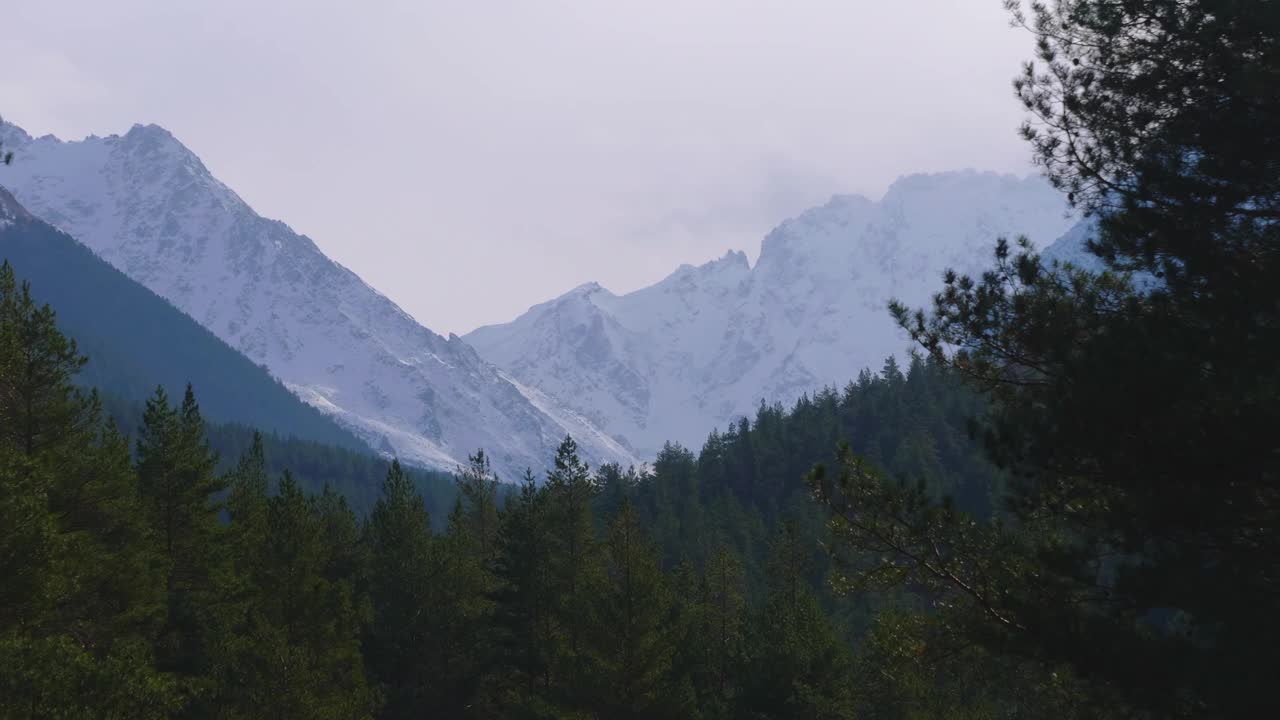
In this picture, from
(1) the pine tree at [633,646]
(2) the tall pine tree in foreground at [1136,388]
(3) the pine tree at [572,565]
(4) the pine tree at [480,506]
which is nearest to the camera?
(2) the tall pine tree in foreground at [1136,388]

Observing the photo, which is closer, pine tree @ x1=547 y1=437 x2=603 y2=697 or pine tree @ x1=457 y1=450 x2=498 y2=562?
pine tree @ x1=547 y1=437 x2=603 y2=697

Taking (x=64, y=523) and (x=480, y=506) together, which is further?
Result: (x=480, y=506)

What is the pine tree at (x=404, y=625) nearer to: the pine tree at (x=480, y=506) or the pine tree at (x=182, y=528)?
the pine tree at (x=182, y=528)

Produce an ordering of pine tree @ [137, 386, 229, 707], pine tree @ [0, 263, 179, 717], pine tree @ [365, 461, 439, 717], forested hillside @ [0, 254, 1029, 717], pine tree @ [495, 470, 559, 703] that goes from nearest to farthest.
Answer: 1. pine tree @ [0, 263, 179, 717]
2. forested hillside @ [0, 254, 1029, 717]
3. pine tree @ [137, 386, 229, 707]
4. pine tree @ [495, 470, 559, 703]
5. pine tree @ [365, 461, 439, 717]

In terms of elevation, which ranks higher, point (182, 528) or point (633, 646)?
point (182, 528)

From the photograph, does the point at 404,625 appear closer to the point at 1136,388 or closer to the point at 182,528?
the point at 182,528

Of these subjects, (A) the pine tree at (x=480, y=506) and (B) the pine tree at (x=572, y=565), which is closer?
(B) the pine tree at (x=572, y=565)

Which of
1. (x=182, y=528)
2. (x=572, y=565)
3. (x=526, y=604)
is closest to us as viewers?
(x=182, y=528)

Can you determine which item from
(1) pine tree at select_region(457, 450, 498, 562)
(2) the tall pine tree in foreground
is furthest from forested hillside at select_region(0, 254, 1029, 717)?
(1) pine tree at select_region(457, 450, 498, 562)

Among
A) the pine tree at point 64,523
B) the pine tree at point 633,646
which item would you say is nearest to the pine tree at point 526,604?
the pine tree at point 633,646

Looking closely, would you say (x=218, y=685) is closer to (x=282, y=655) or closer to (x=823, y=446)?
(x=282, y=655)

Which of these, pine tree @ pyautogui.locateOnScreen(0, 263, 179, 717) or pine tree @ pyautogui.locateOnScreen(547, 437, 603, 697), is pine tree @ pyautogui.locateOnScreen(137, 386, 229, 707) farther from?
pine tree @ pyautogui.locateOnScreen(547, 437, 603, 697)

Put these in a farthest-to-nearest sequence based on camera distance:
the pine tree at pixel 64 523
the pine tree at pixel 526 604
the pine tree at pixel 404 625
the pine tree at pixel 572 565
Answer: the pine tree at pixel 404 625
the pine tree at pixel 526 604
the pine tree at pixel 572 565
the pine tree at pixel 64 523

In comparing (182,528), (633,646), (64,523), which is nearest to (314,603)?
(182,528)
